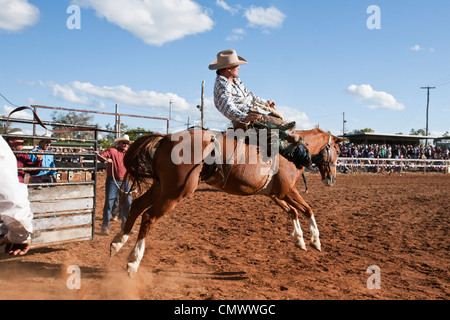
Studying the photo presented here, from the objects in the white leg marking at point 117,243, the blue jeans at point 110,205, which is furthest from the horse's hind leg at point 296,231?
the blue jeans at point 110,205

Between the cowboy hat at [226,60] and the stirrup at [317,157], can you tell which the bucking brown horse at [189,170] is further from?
the stirrup at [317,157]

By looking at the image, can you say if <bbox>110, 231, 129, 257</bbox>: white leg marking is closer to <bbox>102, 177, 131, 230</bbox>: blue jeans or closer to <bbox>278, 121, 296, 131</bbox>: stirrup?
<bbox>102, 177, 131, 230</bbox>: blue jeans

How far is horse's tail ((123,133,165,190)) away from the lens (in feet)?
13.9

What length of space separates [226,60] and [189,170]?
1.67 metres

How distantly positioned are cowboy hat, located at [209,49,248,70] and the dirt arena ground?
9.34 ft

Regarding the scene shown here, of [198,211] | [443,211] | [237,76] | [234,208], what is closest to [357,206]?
[443,211]

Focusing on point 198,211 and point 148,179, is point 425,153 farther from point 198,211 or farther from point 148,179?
point 148,179

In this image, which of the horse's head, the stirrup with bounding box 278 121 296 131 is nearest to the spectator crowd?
the horse's head

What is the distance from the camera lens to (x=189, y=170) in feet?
13.3

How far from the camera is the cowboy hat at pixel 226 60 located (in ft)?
14.8

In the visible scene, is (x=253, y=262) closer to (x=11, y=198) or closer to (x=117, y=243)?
(x=117, y=243)

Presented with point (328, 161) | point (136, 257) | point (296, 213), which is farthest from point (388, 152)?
point (136, 257)

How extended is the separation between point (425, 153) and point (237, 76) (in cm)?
3177
